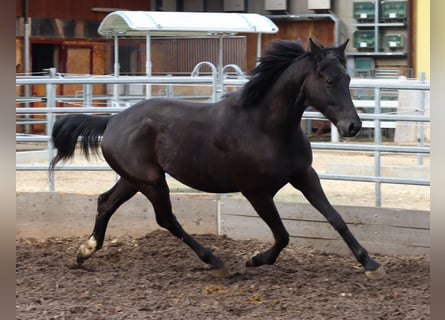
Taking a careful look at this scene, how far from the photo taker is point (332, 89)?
459 centimetres

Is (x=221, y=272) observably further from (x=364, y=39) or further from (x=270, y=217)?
(x=364, y=39)

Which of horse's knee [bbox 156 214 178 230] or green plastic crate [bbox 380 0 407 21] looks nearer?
horse's knee [bbox 156 214 178 230]

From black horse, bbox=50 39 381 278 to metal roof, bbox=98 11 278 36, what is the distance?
900cm

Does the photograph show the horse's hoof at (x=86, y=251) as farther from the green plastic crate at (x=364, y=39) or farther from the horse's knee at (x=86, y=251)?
the green plastic crate at (x=364, y=39)

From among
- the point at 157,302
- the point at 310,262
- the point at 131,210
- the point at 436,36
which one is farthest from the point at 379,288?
the point at 436,36

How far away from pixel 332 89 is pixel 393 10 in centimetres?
1400

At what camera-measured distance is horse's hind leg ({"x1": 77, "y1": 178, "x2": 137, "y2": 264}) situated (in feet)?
18.3

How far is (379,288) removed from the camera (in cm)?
473

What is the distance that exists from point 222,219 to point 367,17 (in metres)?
13.0

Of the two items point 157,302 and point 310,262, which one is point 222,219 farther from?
point 157,302

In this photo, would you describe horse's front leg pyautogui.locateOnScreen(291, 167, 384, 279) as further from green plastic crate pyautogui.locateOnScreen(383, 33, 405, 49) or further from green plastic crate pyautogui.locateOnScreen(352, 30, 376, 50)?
green plastic crate pyautogui.locateOnScreen(352, 30, 376, 50)

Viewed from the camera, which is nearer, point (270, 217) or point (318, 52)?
point (318, 52)

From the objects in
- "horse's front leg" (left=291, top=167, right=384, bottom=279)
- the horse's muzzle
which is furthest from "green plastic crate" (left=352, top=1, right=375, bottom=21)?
the horse's muzzle

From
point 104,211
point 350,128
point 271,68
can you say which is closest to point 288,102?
point 271,68
